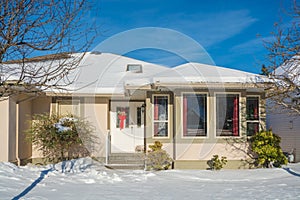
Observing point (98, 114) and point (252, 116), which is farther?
point (98, 114)

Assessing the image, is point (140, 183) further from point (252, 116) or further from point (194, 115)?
point (252, 116)

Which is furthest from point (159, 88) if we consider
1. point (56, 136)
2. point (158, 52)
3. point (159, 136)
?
point (56, 136)

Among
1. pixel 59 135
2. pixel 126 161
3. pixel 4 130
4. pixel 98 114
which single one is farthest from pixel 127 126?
pixel 4 130

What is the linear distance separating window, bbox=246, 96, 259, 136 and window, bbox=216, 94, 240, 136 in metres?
0.58

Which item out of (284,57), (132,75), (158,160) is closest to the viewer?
(284,57)

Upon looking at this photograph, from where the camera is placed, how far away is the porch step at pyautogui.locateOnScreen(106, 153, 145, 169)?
41.1ft

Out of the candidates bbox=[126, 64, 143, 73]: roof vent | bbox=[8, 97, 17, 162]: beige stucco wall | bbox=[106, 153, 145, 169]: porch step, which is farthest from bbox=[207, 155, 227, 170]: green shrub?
bbox=[8, 97, 17, 162]: beige stucco wall

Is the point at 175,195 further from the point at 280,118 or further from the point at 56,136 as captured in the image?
the point at 280,118

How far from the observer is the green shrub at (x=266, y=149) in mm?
12102

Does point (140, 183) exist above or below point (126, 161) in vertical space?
below

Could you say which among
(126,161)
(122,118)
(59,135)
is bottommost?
(126,161)

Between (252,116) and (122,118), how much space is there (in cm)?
552

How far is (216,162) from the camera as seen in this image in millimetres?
12125

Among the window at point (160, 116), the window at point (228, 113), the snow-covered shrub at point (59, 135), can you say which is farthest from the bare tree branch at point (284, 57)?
the snow-covered shrub at point (59, 135)
